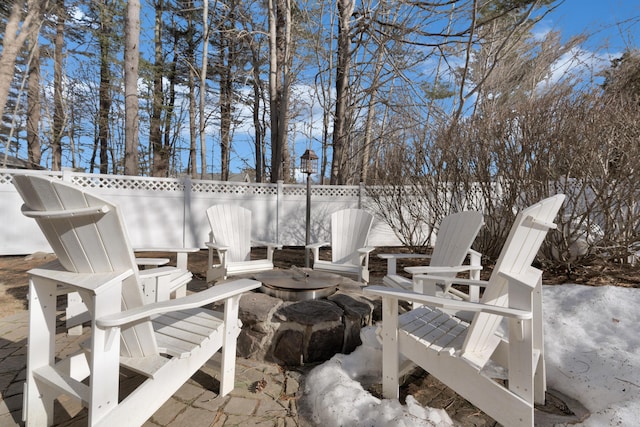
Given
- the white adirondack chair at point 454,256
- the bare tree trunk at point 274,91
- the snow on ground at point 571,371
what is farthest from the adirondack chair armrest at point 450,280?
the bare tree trunk at point 274,91

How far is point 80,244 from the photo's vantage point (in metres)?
1.19

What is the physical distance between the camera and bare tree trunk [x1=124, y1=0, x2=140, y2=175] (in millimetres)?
5848

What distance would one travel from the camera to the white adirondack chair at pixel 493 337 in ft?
3.91

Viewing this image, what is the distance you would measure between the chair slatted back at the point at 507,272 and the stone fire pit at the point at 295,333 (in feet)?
2.89

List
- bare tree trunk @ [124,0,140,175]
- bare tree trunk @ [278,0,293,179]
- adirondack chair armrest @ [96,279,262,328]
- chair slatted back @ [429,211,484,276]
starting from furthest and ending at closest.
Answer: bare tree trunk @ [278,0,293,179], bare tree trunk @ [124,0,140,175], chair slatted back @ [429,211,484,276], adirondack chair armrest @ [96,279,262,328]

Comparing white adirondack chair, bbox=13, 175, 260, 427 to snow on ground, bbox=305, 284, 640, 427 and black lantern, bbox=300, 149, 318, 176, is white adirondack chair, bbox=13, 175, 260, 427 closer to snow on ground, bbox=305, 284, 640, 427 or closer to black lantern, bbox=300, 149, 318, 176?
snow on ground, bbox=305, 284, 640, 427

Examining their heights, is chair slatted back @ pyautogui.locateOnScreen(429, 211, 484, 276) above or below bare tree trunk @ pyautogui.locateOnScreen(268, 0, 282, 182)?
below

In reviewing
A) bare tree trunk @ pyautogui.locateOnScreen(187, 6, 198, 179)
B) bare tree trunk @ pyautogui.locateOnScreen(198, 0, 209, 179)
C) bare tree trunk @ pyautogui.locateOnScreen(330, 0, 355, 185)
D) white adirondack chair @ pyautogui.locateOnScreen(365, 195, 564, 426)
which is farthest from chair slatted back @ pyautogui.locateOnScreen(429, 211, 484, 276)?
bare tree trunk @ pyautogui.locateOnScreen(187, 6, 198, 179)

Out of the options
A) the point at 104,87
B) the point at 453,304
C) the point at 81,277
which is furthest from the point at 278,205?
the point at 104,87

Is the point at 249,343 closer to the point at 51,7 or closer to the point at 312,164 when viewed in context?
the point at 312,164

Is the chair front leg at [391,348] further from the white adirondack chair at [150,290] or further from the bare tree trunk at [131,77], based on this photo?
the bare tree trunk at [131,77]

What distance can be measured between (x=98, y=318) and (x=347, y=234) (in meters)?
3.07

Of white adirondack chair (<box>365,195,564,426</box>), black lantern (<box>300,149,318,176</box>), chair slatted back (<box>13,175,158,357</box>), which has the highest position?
black lantern (<box>300,149,318,176</box>)

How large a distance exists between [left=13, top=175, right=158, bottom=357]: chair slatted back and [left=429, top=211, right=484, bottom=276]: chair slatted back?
2237 mm
